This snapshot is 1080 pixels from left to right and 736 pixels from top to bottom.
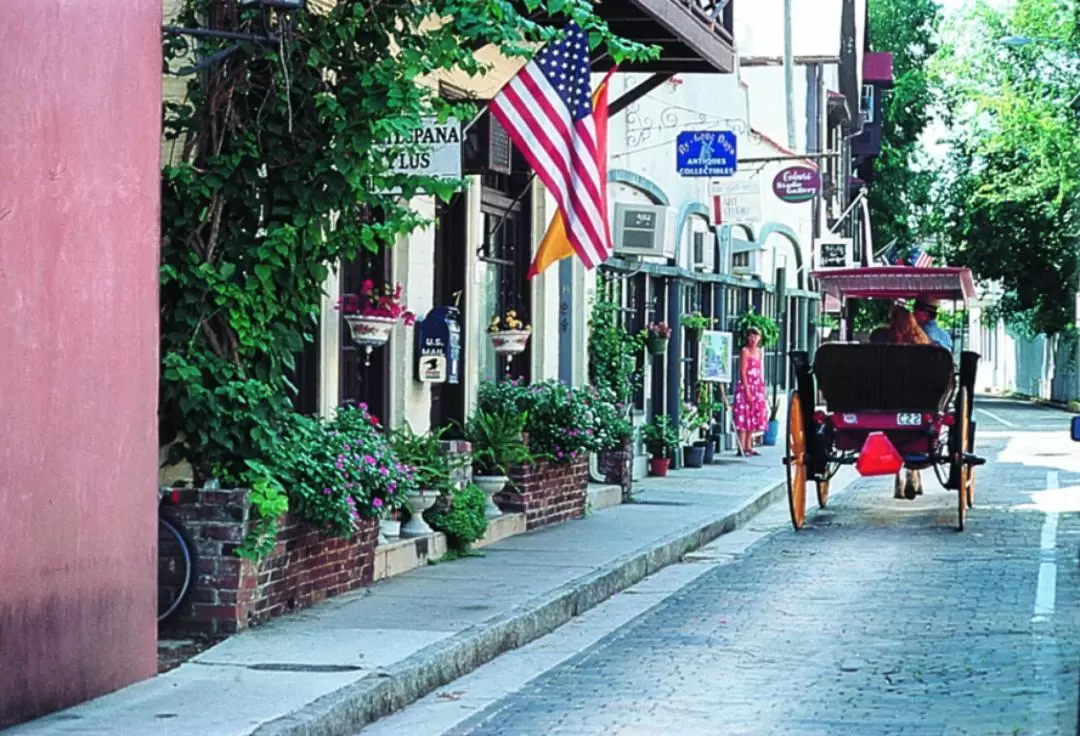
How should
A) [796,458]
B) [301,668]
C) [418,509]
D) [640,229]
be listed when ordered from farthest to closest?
[640,229] → [796,458] → [418,509] → [301,668]

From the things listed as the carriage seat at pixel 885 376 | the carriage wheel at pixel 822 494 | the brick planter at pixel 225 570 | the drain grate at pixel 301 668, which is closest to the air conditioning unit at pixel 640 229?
the carriage wheel at pixel 822 494

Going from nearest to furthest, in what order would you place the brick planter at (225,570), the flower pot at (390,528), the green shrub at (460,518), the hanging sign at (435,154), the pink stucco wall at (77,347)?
the pink stucco wall at (77,347), the brick planter at (225,570), the hanging sign at (435,154), the flower pot at (390,528), the green shrub at (460,518)

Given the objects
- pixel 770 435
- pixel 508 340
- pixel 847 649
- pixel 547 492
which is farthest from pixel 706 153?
pixel 847 649

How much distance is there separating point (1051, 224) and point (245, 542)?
5230 centimetres

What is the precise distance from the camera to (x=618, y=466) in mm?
19766

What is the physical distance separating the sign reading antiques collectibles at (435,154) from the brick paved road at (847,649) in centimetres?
306

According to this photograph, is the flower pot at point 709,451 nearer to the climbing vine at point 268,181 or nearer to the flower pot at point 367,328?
the flower pot at point 367,328

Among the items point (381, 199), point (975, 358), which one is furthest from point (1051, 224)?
point (381, 199)

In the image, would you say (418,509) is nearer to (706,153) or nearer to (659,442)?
(659,442)

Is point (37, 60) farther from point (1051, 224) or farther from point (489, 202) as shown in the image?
point (1051, 224)

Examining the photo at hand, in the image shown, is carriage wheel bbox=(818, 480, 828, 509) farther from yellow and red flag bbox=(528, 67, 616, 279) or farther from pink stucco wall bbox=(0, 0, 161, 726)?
pink stucco wall bbox=(0, 0, 161, 726)

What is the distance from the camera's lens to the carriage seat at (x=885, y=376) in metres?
17.5

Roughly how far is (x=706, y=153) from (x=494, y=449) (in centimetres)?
838

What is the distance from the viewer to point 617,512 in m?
18.3
